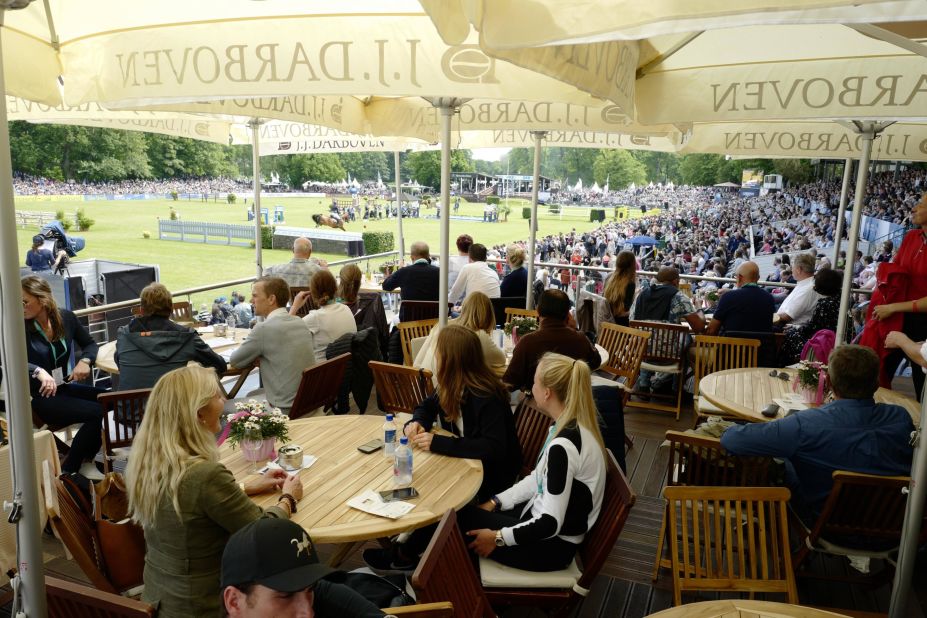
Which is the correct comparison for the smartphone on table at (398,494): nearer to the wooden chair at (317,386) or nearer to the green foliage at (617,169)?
the wooden chair at (317,386)

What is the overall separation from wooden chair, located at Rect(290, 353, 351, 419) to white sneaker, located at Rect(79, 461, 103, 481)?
4.86 ft

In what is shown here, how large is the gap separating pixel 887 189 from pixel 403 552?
1193 cm

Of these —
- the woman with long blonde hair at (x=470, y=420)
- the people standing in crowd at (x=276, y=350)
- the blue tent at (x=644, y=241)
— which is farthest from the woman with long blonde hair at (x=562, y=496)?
the blue tent at (x=644, y=241)

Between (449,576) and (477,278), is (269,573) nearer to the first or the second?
(449,576)

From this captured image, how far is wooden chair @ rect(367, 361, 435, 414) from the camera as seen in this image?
14.7 ft

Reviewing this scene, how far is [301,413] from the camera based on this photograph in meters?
4.58

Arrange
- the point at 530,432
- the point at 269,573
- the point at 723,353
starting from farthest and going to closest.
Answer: the point at 723,353, the point at 530,432, the point at 269,573

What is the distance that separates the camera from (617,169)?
18188 millimetres

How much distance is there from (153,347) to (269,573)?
3.21 meters

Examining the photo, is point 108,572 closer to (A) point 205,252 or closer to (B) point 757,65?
A: (B) point 757,65

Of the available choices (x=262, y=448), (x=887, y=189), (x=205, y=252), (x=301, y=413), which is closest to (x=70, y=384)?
(x=301, y=413)

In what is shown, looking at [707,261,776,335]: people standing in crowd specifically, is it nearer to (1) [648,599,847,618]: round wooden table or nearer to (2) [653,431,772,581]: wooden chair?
(2) [653,431,772,581]: wooden chair

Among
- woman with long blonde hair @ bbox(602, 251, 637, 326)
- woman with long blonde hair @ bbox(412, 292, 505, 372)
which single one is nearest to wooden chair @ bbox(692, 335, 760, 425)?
woman with long blonde hair @ bbox(602, 251, 637, 326)

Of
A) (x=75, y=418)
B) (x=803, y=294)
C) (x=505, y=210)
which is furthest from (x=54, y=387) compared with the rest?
(x=505, y=210)
